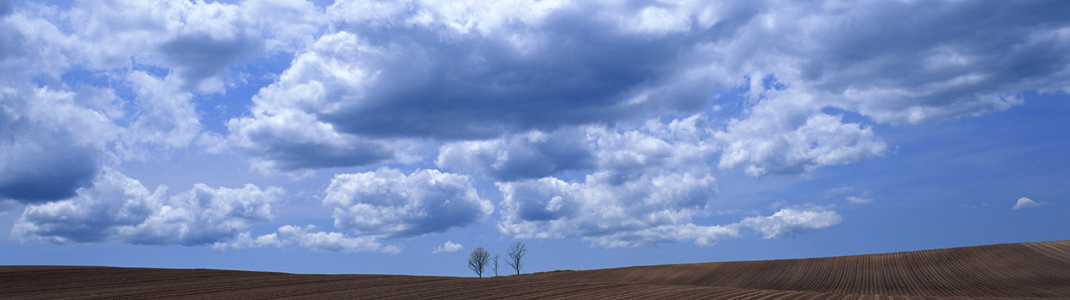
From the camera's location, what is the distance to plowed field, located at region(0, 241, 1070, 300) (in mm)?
24469

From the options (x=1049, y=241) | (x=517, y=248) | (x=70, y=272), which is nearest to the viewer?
(x=70, y=272)

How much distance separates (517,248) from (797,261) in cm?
4924

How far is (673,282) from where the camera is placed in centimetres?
5197

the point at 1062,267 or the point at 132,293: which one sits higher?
the point at 132,293

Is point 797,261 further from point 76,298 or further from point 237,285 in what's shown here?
A: point 76,298

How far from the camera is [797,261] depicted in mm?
57438

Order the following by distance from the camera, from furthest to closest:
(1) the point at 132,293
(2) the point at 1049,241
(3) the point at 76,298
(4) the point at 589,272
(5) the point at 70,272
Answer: (4) the point at 589,272 → (2) the point at 1049,241 → (5) the point at 70,272 → (1) the point at 132,293 → (3) the point at 76,298

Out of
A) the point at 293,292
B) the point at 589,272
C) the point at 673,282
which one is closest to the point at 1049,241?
the point at 673,282

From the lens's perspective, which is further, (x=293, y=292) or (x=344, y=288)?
(x=344, y=288)

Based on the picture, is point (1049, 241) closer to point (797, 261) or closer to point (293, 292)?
point (797, 261)

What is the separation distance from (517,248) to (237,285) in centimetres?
6998

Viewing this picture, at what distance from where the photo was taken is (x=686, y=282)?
5209 centimetres

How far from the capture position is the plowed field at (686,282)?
80.3ft

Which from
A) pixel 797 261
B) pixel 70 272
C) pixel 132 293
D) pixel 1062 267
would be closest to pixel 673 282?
pixel 797 261
